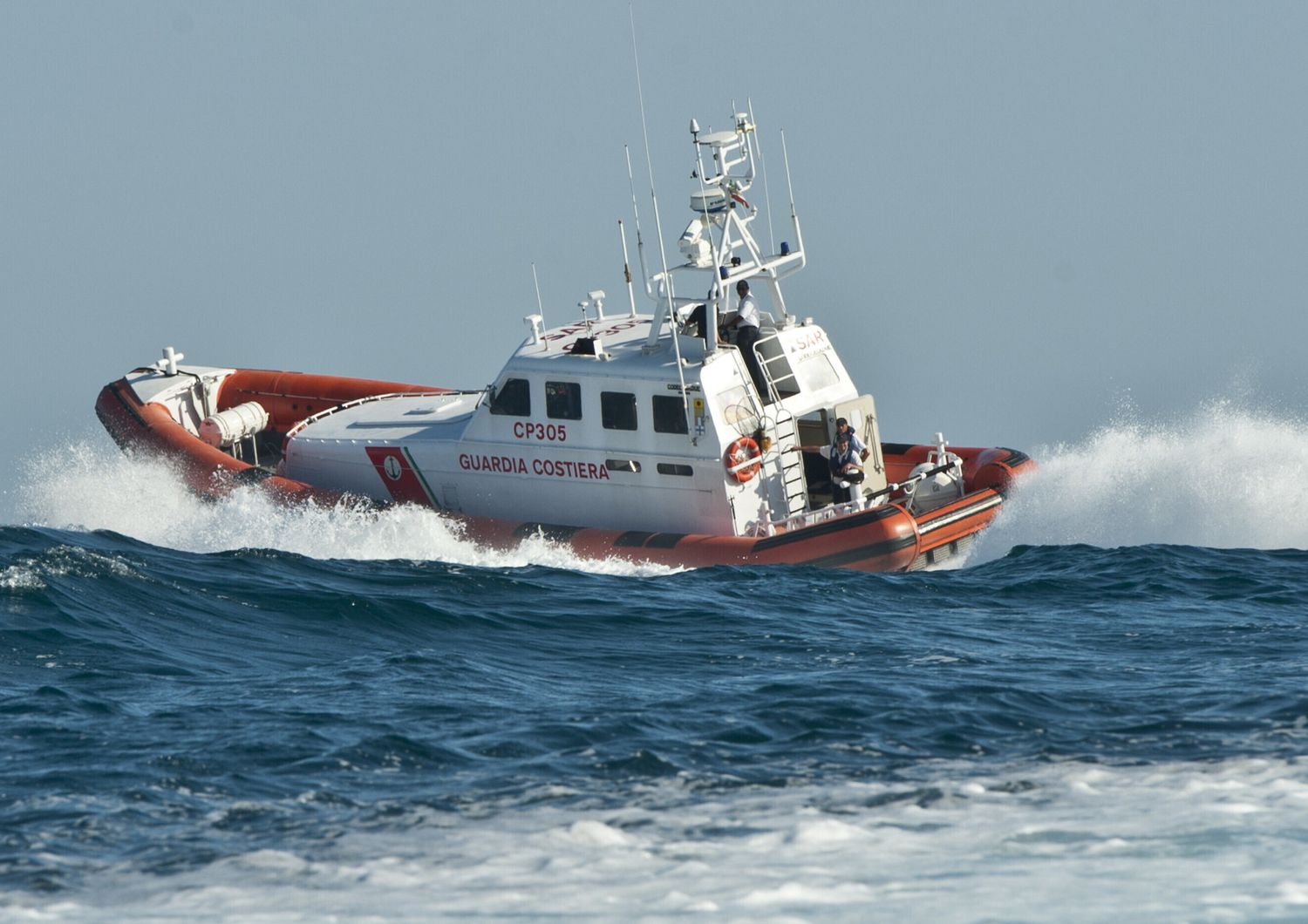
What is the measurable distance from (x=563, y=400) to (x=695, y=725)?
225 inches

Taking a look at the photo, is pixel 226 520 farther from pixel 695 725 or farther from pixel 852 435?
pixel 695 725

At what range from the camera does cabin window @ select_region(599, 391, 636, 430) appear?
13.5 metres

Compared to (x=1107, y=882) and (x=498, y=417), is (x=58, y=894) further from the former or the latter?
(x=498, y=417)

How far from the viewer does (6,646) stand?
10117mm

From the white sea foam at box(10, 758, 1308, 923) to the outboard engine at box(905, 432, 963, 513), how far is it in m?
6.51

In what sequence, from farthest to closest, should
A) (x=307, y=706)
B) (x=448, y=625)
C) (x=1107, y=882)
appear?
(x=448, y=625) → (x=307, y=706) → (x=1107, y=882)

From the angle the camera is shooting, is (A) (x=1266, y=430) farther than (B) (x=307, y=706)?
Yes

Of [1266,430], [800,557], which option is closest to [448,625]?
[800,557]

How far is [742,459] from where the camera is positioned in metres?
13.3

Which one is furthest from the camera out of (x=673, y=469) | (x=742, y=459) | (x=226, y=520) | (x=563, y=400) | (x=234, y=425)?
(x=234, y=425)

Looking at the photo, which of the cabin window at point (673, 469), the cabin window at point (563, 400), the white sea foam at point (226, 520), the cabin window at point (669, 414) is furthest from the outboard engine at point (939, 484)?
the cabin window at point (563, 400)

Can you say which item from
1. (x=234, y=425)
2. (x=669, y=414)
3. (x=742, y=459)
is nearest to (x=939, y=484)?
(x=742, y=459)

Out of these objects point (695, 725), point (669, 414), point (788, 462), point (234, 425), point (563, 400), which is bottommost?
point (695, 725)

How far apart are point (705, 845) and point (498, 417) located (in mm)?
7478
